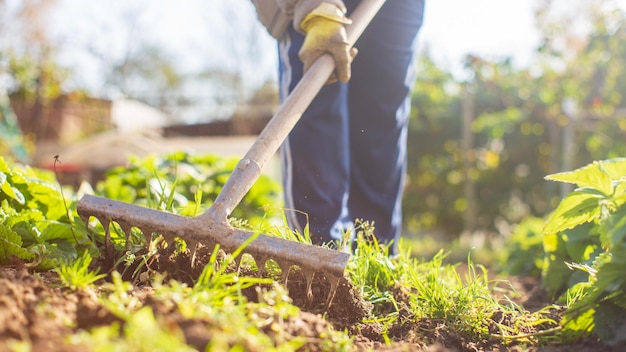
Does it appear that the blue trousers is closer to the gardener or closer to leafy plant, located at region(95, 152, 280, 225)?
the gardener

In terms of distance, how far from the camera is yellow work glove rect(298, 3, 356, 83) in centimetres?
210

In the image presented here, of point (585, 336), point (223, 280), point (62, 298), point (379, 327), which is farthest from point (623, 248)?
point (62, 298)

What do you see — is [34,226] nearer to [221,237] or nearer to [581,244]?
[221,237]

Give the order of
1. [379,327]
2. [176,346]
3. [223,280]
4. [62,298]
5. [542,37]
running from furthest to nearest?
1. [542,37]
2. [379,327]
3. [223,280]
4. [62,298]
5. [176,346]

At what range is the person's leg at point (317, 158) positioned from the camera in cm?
233

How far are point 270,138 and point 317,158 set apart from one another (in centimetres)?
59

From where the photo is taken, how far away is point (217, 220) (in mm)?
1598

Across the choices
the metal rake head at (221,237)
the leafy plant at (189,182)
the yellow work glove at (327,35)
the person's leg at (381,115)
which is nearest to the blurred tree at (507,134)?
the leafy plant at (189,182)

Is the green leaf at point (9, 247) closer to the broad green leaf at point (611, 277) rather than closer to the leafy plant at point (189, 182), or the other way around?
the leafy plant at point (189, 182)

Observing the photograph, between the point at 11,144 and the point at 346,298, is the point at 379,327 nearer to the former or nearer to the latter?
the point at 346,298

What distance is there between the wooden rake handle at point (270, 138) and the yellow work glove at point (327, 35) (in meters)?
0.03

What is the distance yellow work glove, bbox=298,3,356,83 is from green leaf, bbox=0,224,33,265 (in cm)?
108

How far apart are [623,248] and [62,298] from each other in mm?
1133

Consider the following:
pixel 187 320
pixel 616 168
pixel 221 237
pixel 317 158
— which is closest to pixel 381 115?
pixel 317 158
